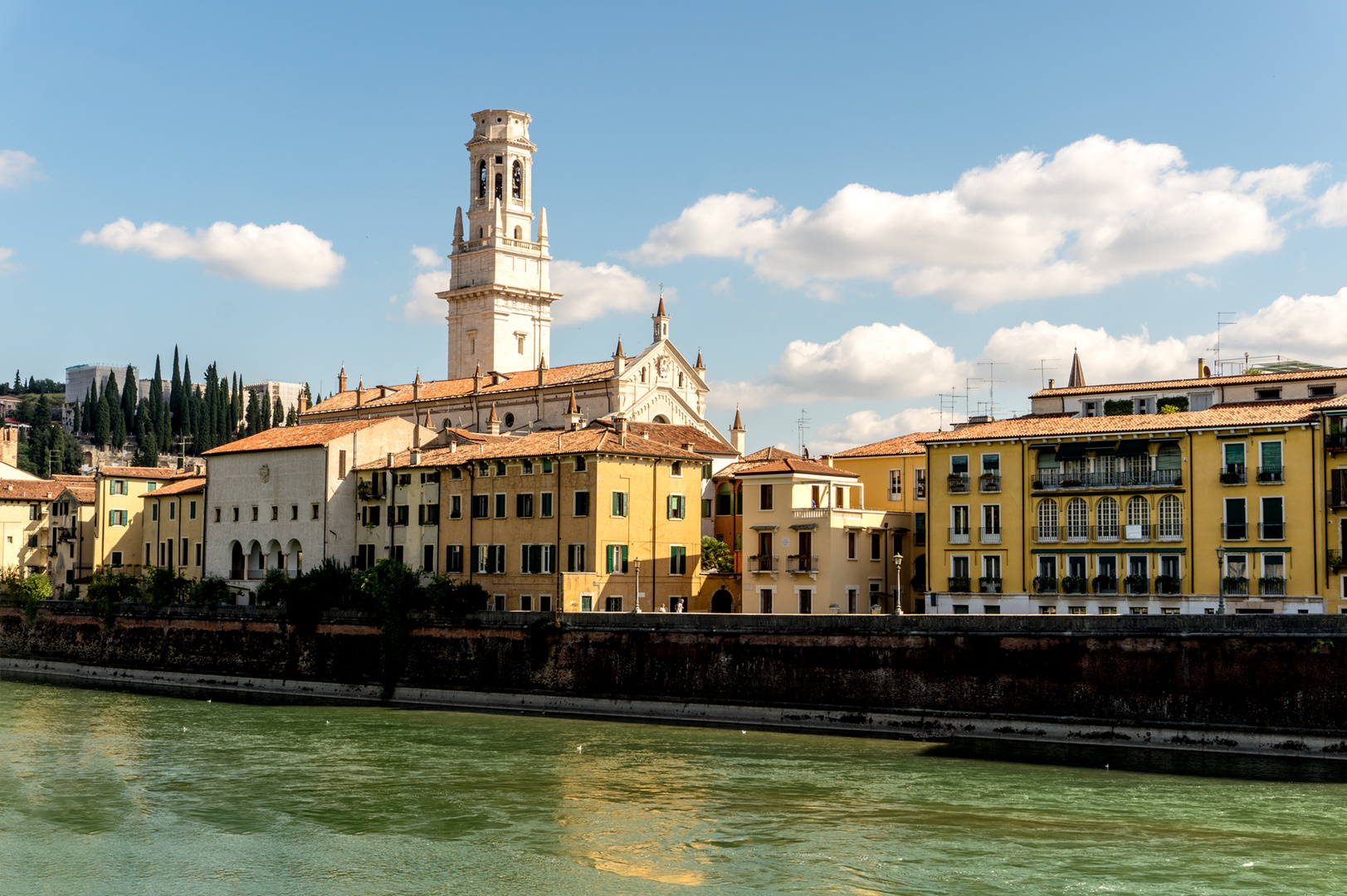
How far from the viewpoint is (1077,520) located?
49.6m

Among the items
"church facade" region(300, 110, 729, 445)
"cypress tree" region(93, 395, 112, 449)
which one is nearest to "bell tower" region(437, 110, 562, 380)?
"church facade" region(300, 110, 729, 445)

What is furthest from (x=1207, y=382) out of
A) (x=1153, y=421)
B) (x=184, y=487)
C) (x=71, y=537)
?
(x=71, y=537)

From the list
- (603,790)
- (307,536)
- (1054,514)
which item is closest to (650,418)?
(307,536)

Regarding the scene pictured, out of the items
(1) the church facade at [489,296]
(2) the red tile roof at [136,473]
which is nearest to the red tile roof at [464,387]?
(1) the church facade at [489,296]

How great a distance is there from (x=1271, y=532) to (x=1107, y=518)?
18.1ft

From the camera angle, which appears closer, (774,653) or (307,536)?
(774,653)

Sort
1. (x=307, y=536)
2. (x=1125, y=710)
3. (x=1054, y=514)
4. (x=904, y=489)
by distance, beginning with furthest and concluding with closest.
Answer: (x=307, y=536)
(x=904, y=489)
(x=1054, y=514)
(x=1125, y=710)

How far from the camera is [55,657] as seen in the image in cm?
7075

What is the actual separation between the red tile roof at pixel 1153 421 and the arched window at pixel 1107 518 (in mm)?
2443

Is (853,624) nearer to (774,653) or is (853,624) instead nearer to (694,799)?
(774,653)

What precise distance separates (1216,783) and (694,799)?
12.7 m

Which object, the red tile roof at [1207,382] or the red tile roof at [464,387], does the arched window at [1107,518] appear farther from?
the red tile roof at [464,387]

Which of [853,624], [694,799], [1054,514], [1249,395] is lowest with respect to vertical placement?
[694,799]

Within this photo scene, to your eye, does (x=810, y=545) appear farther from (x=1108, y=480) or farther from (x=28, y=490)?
(x=28, y=490)
